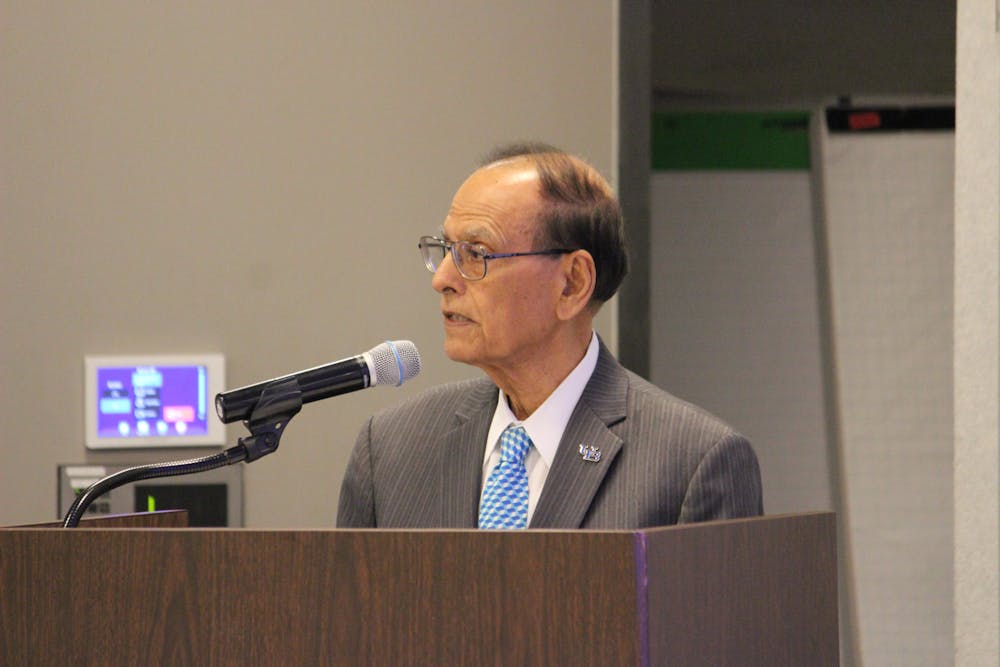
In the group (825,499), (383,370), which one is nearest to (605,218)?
(383,370)

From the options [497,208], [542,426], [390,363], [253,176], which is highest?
[253,176]

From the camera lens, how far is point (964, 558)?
1.97m

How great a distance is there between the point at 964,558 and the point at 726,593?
86 cm

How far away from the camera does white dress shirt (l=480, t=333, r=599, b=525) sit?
1.93 meters

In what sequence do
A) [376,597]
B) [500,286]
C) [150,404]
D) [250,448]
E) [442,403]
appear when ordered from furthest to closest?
[150,404]
[442,403]
[500,286]
[250,448]
[376,597]

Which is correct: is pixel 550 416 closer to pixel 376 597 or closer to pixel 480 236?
pixel 480 236

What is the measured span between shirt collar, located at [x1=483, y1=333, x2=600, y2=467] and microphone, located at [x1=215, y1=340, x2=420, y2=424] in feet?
1.48

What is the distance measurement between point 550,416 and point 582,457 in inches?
4.8

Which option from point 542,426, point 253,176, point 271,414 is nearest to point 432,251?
point 542,426

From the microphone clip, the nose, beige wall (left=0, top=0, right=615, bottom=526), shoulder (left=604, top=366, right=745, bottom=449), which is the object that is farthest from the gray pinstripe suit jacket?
beige wall (left=0, top=0, right=615, bottom=526)

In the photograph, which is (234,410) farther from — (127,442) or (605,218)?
(127,442)

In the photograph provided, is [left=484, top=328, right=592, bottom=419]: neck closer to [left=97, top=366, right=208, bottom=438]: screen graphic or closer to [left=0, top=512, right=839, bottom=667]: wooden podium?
[left=0, top=512, right=839, bottom=667]: wooden podium

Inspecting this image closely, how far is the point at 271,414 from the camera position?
4.69ft

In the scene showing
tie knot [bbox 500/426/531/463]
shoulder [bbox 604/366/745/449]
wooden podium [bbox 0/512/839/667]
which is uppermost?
shoulder [bbox 604/366/745/449]
